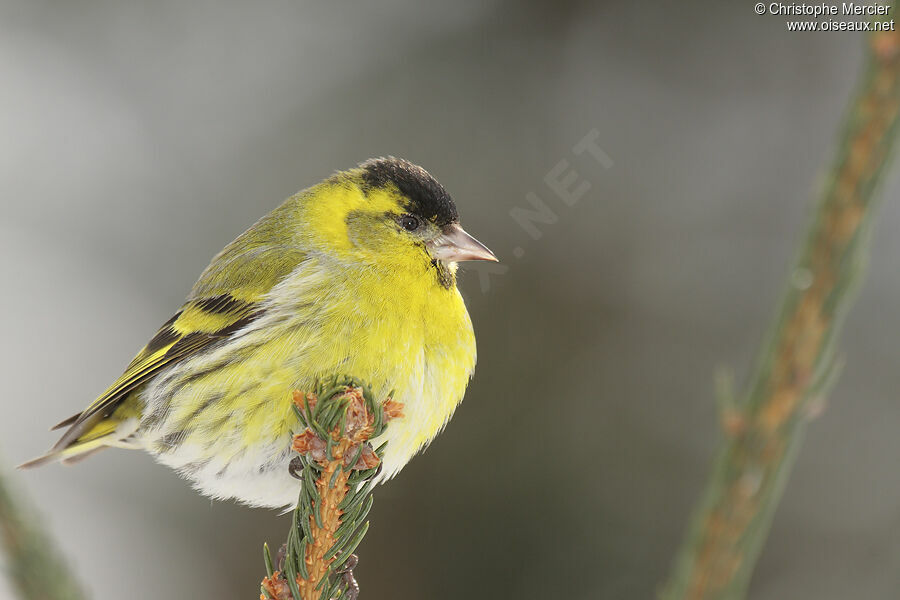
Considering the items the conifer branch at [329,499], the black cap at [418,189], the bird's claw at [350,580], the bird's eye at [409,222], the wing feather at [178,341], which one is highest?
the black cap at [418,189]

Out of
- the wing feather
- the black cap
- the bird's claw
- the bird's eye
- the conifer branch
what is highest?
the black cap

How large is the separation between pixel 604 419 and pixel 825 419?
0.99 meters

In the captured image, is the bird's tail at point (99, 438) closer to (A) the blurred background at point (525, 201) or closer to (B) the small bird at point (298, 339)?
(B) the small bird at point (298, 339)

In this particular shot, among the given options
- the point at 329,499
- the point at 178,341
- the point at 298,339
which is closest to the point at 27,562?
the point at 329,499

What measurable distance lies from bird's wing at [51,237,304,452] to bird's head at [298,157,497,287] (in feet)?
0.56

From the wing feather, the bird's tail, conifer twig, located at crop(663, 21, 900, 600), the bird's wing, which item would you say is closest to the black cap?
the bird's wing

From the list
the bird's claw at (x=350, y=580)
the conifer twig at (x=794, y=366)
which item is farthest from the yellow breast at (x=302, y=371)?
the conifer twig at (x=794, y=366)

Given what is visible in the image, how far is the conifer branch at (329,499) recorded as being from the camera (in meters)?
1.36

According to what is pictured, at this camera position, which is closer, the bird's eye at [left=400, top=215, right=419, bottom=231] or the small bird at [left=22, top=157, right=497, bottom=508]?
the small bird at [left=22, top=157, right=497, bottom=508]

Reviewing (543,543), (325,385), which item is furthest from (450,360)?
(543,543)

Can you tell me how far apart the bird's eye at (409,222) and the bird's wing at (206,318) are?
12.2 inches

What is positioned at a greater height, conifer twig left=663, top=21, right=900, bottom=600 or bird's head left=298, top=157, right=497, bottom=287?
bird's head left=298, top=157, right=497, bottom=287

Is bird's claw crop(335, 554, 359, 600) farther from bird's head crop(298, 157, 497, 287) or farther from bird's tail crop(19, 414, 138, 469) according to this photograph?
bird's tail crop(19, 414, 138, 469)

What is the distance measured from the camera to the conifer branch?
53.6 inches
